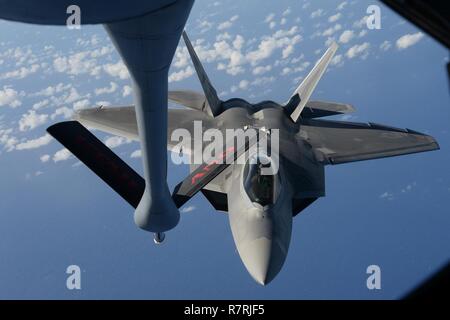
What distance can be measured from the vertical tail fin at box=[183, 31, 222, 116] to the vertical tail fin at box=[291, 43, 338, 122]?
3.94 metres

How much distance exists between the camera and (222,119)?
21.6m

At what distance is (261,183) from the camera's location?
46.3ft

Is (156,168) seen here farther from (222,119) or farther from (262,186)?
(222,119)

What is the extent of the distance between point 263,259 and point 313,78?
9.83m

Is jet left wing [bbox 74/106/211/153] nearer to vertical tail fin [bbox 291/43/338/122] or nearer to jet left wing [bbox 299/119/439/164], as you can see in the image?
vertical tail fin [bbox 291/43/338/122]

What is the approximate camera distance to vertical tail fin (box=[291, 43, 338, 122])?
66.2 ft

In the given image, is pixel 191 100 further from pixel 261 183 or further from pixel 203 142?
pixel 261 183

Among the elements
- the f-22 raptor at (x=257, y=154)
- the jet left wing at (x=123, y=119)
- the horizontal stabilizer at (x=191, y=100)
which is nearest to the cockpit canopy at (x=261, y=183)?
the f-22 raptor at (x=257, y=154)

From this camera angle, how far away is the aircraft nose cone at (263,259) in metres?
13.6

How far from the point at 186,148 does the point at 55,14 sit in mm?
17810

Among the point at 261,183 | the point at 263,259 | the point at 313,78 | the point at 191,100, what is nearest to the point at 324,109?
the point at 313,78

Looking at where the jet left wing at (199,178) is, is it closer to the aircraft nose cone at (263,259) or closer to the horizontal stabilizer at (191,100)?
the aircraft nose cone at (263,259)

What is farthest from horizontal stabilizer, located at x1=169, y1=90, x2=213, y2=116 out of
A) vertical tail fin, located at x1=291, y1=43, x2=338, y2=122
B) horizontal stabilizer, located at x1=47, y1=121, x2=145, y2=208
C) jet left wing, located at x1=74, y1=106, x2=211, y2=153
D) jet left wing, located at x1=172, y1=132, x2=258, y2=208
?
jet left wing, located at x1=172, y1=132, x2=258, y2=208

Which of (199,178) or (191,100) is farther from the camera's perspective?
(191,100)
